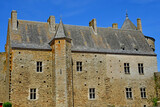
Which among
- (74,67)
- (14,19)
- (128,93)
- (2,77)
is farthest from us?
(128,93)

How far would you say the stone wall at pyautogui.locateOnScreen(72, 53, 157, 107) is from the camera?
1011 inches

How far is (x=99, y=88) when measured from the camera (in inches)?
1037

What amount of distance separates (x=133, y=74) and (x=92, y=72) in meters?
5.54

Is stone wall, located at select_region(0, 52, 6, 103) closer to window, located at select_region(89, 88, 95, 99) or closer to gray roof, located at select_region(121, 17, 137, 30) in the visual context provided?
window, located at select_region(89, 88, 95, 99)

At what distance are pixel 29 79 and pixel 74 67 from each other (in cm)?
511

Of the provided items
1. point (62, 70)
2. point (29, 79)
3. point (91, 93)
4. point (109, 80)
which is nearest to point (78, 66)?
point (62, 70)

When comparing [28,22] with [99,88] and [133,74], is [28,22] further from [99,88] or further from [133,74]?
[133,74]

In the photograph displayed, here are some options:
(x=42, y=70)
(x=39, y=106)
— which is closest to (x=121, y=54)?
(x=42, y=70)

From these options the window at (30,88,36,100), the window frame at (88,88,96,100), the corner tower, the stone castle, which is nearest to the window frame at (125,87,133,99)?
the stone castle

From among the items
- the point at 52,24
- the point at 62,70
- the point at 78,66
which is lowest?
the point at 62,70

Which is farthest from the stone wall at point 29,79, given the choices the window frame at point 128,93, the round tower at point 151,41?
the round tower at point 151,41

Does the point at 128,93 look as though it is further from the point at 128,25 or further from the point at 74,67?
the point at 128,25

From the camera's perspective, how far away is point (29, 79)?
23.9m

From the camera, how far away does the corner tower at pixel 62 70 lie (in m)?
23.2
